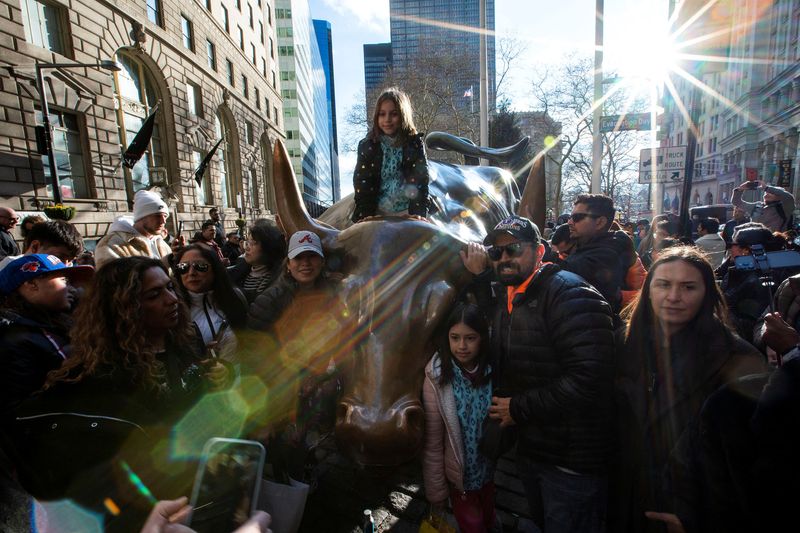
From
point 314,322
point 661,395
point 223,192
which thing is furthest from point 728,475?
point 223,192

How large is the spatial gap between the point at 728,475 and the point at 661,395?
2.63 feet

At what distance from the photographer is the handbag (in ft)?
7.42

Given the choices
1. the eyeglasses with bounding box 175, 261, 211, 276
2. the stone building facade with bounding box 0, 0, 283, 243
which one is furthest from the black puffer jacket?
the stone building facade with bounding box 0, 0, 283, 243

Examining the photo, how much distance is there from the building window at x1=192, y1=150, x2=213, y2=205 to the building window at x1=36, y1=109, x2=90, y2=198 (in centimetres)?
725

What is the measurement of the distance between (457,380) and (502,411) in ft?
0.98

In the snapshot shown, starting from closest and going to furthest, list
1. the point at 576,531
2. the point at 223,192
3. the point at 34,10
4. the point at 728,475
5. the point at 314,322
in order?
the point at 728,475, the point at 576,531, the point at 314,322, the point at 34,10, the point at 223,192

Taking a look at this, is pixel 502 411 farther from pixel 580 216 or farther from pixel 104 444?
pixel 580 216

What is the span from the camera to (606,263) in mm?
3539

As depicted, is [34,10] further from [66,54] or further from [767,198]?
[767,198]

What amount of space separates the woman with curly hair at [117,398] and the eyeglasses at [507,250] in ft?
5.65

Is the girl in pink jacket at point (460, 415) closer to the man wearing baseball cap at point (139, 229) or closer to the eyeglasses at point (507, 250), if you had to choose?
the eyeglasses at point (507, 250)

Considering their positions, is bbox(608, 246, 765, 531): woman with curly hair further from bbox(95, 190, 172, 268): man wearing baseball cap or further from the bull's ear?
bbox(95, 190, 172, 268): man wearing baseball cap

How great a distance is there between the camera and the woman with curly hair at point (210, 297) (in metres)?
2.98

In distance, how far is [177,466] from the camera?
64.7 inches
